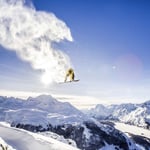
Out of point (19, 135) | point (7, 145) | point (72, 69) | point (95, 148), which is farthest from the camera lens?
point (95, 148)

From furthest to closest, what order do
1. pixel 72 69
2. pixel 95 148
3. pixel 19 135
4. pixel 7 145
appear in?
1. pixel 95 148
2. pixel 19 135
3. pixel 72 69
4. pixel 7 145

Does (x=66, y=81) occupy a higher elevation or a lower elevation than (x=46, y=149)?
higher

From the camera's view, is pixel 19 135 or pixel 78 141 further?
pixel 78 141

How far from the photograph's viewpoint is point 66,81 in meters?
35.8

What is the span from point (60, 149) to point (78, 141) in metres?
173

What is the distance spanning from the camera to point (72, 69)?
31656mm

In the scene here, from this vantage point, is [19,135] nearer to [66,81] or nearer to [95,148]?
Answer: [66,81]

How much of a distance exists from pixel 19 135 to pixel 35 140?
275cm

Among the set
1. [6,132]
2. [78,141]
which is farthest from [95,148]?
[6,132]

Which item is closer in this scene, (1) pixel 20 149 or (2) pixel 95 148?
(1) pixel 20 149

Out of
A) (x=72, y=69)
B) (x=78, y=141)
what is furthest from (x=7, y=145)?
(x=78, y=141)

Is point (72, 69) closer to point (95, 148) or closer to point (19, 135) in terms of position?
point (19, 135)

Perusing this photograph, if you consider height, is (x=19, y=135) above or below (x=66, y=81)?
below

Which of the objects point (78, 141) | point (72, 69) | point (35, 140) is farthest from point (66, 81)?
point (78, 141)
